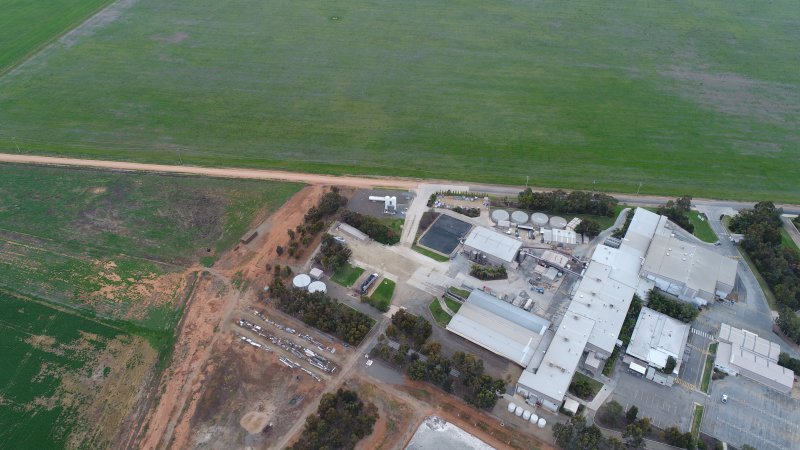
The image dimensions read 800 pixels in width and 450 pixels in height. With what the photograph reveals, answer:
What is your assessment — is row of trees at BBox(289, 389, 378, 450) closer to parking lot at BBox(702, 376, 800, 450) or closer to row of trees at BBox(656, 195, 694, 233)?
parking lot at BBox(702, 376, 800, 450)

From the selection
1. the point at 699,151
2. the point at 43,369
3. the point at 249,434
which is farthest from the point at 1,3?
the point at 699,151

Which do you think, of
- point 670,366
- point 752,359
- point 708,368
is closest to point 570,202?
point 670,366

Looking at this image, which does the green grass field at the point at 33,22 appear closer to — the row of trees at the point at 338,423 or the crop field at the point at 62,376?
the crop field at the point at 62,376

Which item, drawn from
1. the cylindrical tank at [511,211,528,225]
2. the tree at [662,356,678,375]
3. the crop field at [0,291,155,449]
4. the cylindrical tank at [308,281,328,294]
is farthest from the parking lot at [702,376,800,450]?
the crop field at [0,291,155,449]

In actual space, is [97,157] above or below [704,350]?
above

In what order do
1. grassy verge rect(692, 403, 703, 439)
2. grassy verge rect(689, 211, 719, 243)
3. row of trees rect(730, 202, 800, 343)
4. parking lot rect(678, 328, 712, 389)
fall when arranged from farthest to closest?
grassy verge rect(689, 211, 719, 243) < row of trees rect(730, 202, 800, 343) < parking lot rect(678, 328, 712, 389) < grassy verge rect(692, 403, 703, 439)

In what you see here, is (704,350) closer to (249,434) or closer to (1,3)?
(249,434)
